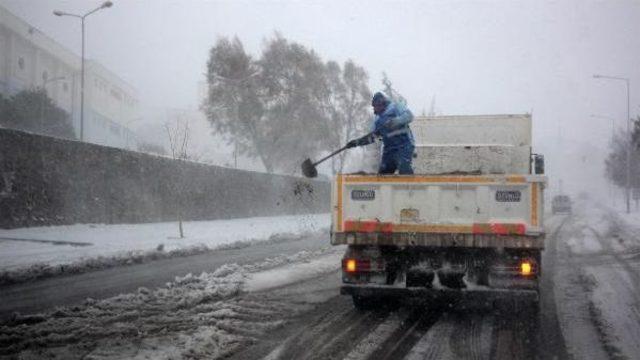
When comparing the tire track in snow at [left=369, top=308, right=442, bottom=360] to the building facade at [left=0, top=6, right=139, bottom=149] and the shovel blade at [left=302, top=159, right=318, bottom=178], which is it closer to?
the shovel blade at [left=302, top=159, right=318, bottom=178]

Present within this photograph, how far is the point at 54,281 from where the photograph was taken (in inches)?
402

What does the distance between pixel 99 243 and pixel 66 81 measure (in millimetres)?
45660

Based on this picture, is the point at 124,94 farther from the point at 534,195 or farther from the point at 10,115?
the point at 534,195

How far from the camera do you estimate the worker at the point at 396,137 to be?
7.91 meters

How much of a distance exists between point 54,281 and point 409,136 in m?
6.61

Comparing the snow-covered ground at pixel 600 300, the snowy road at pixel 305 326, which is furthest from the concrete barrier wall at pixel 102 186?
the snow-covered ground at pixel 600 300

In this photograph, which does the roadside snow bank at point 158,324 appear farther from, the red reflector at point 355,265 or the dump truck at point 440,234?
the dump truck at point 440,234

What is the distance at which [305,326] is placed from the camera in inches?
267

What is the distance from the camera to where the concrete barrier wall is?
1692 cm

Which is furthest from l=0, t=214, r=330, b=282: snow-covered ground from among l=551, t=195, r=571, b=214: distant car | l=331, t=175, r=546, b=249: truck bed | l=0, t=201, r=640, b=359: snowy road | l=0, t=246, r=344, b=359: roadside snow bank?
l=551, t=195, r=571, b=214: distant car

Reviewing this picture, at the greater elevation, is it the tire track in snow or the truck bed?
the truck bed

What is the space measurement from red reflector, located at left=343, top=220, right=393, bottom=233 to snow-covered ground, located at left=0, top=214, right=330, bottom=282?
6.44m

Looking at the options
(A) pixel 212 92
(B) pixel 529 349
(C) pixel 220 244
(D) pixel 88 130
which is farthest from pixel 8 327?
(D) pixel 88 130

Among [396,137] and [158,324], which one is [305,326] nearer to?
[158,324]
